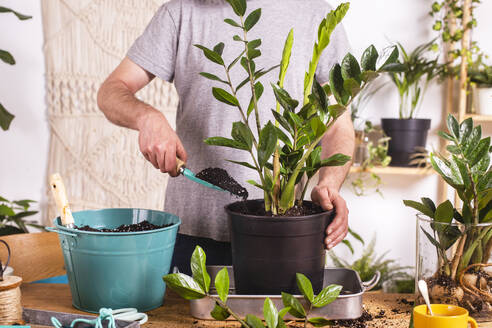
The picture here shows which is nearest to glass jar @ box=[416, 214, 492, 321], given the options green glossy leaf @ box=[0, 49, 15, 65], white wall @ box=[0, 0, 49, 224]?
green glossy leaf @ box=[0, 49, 15, 65]

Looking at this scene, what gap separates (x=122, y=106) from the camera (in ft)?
4.32

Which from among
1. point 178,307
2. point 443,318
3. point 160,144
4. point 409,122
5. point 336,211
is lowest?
point 178,307

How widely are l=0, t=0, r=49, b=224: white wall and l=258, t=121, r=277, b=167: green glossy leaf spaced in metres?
2.18

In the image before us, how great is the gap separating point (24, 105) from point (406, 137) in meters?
1.99

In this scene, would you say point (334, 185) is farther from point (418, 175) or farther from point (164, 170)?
point (418, 175)

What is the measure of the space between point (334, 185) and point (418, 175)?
1.52 m

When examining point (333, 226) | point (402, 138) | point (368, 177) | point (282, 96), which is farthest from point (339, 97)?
point (368, 177)

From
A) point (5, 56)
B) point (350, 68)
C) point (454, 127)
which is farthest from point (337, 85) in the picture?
point (5, 56)

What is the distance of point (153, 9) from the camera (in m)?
2.55

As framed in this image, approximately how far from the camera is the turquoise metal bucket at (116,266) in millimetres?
1001

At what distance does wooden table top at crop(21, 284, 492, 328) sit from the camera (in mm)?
982

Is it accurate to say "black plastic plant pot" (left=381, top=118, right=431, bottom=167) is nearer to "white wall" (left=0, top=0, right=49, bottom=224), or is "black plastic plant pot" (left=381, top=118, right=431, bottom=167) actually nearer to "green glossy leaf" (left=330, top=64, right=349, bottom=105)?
"green glossy leaf" (left=330, top=64, right=349, bottom=105)

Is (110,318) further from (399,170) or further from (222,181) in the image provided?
(399,170)

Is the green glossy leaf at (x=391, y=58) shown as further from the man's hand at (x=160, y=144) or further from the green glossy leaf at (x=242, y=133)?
the man's hand at (x=160, y=144)
